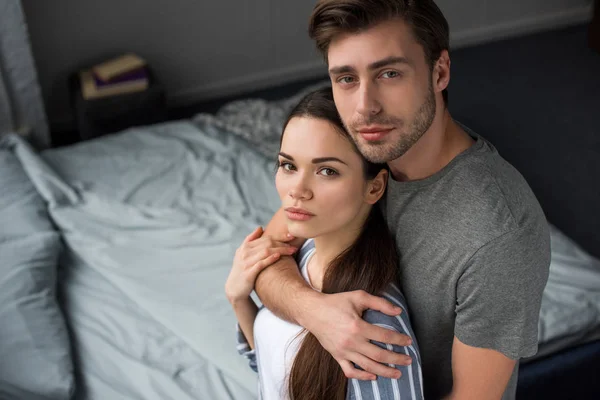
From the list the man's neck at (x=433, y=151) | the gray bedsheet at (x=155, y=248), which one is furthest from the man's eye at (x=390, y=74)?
the gray bedsheet at (x=155, y=248)

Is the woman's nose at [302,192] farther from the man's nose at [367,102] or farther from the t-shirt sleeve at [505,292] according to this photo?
the t-shirt sleeve at [505,292]

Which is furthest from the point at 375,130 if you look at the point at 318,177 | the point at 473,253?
the point at 473,253

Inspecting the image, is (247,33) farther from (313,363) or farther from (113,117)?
(313,363)

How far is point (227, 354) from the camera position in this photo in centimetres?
202

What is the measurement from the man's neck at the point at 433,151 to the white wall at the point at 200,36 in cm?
298

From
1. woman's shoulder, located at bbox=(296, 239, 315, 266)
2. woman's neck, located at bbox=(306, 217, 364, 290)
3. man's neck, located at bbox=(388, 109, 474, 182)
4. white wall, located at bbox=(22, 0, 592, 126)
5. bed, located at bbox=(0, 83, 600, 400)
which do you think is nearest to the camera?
man's neck, located at bbox=(388, 109, 474, 182)

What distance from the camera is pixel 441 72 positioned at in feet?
4.18

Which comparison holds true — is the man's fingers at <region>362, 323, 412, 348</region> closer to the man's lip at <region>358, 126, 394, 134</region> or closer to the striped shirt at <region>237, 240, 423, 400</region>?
the striped shirt at <region>237, 240, 423, 400</region>

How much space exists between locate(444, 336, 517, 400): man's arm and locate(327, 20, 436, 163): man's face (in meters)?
0.36

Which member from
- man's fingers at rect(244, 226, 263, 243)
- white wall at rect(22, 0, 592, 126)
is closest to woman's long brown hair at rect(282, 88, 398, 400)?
man's fingers at rect(244, 226, 263, 243)

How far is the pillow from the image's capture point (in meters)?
1.84

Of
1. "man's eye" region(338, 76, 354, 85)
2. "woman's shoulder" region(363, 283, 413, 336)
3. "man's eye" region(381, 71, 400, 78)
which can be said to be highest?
"man's eye" region(381, 71, 400, 78)

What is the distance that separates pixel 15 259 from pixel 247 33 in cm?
243

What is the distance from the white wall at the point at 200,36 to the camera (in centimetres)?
380
